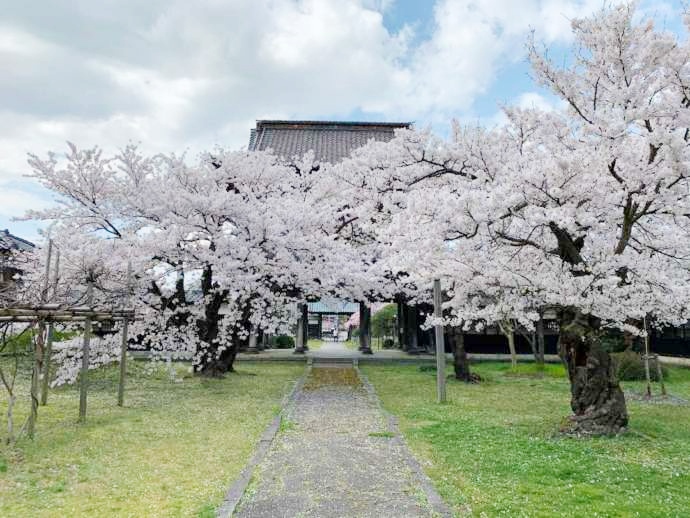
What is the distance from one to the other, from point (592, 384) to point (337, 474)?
14.0 feet

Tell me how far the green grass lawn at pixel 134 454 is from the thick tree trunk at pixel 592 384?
4.78 meters

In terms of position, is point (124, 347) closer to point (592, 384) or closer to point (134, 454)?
Result: point (134, 454)

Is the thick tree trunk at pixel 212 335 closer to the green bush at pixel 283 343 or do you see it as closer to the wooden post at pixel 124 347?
the wooden post at pixel 124 347

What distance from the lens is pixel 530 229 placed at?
320 inches

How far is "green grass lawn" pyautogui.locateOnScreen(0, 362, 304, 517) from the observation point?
479 centimetres

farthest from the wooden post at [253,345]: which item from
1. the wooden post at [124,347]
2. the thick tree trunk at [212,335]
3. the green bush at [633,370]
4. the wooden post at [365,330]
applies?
the green bush at [633,370]

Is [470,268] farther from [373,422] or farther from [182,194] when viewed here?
[182,194]

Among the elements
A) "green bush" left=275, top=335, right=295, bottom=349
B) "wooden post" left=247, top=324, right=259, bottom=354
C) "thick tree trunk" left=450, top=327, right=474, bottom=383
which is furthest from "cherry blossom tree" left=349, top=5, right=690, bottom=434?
"green bush" left=275, top=335, right=295, bottom=349

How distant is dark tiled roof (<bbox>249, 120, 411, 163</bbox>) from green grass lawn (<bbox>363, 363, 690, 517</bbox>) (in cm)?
1576

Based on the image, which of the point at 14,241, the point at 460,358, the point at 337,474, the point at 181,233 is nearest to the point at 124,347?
the point at 181,233

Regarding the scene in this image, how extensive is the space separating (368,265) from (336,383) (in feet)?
11.2

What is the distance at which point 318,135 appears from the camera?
26.0 metres

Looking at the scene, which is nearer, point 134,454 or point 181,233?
point 134,454

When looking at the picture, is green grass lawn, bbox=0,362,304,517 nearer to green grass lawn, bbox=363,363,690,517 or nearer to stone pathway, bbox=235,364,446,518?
stone pathway, bbox=235,364,446,518
